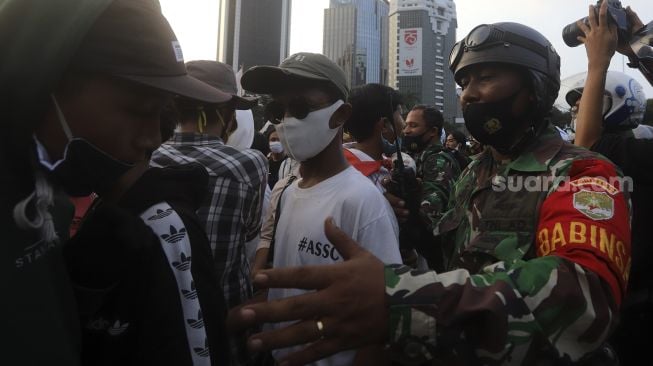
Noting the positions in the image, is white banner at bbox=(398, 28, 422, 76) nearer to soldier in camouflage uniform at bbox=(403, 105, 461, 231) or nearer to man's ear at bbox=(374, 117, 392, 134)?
soldier in camouflage uniform at bbox=(403, 105, 461, 231)

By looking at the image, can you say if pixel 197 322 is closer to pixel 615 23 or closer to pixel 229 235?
pixel 229 235

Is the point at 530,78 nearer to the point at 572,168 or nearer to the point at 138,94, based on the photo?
the point at 572,168

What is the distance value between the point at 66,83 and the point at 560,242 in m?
1.41

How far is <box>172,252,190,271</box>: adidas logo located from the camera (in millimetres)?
1262

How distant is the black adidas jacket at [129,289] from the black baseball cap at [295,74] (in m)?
1.17

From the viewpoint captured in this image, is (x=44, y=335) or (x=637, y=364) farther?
(x=637, y=364)

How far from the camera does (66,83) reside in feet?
3.39

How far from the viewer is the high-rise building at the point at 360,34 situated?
10831cm

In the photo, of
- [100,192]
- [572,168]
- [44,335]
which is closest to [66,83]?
[100,192]

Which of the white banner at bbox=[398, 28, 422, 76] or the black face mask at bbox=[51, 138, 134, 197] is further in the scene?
the white banner at bbox=[398, 28, 422, 76]

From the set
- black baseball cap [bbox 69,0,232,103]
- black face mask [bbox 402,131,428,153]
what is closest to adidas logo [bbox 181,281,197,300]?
black baseball cap [bbox 69,0,232,103]

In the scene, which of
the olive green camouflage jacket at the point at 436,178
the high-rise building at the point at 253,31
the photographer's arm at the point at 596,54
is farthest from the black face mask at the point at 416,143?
the high-rise building at the point at 253,31

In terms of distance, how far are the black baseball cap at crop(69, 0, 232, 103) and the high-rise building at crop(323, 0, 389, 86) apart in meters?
108

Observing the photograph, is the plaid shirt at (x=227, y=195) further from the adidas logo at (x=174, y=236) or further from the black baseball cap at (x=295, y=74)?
the adidas logo at (x=174, y=236)
